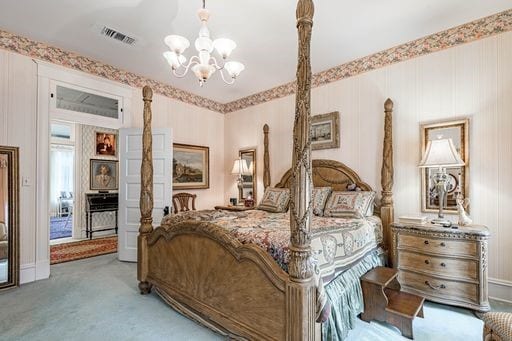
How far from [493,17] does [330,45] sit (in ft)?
5.46

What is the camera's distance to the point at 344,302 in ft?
6.98

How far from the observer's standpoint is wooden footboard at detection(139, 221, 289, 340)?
1.78 meters

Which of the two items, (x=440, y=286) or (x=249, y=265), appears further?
Answer: (x=440, y=286)

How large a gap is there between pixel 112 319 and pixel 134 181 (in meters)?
2.22

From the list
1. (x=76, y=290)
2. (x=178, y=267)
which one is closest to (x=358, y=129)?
(x=178, y=267)

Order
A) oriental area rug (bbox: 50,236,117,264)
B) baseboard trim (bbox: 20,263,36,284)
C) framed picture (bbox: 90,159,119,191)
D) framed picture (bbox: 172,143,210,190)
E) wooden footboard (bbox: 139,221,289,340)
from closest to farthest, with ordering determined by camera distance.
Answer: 1. wooden footboard (bbox: 139,221,289,340)
2. baseboard trim (bbox: 20,263,36,284)
3. oriental area rug (bbox: 50,236,117,264)
4. framed picture (bbox: 172,143,210,190)
5. framed picture (bbox: 90,159,119,191)

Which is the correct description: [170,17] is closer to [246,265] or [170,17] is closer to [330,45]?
[330,45]

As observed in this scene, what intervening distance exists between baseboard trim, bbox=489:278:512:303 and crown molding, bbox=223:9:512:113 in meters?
2.60

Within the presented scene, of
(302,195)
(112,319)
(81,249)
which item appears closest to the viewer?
(302,195)

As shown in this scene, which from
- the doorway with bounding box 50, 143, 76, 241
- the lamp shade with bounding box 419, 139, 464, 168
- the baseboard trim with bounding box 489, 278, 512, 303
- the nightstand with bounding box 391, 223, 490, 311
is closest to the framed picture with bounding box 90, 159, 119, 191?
the doorway with bounding box 50, 143, 76, 241

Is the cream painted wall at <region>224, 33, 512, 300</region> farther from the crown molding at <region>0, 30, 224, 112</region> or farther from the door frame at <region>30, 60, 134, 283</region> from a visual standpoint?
the door frame at <region>30, 60, 134, 283</region>

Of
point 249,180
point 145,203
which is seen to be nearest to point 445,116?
point 249,180

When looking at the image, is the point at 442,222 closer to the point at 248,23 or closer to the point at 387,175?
the point at 387,175

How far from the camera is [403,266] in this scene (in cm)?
278
